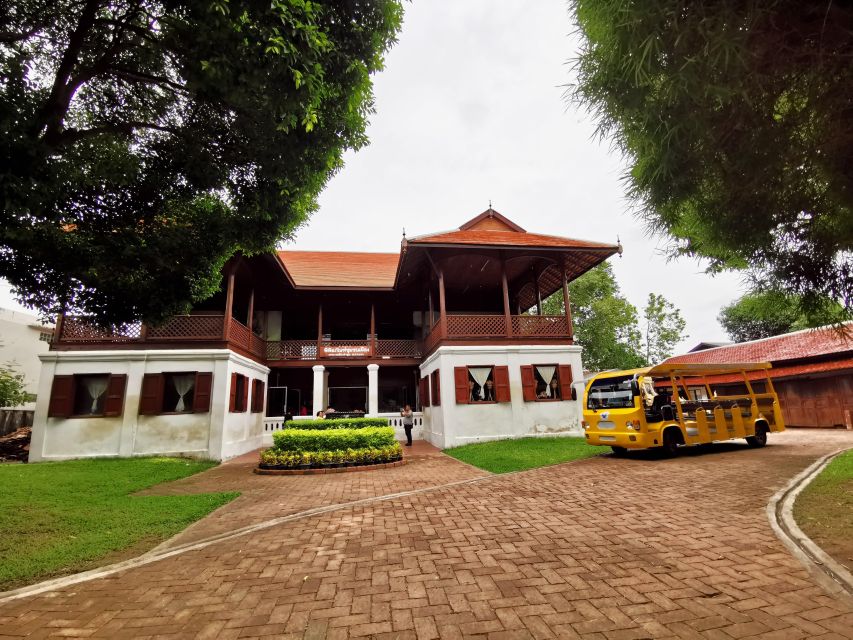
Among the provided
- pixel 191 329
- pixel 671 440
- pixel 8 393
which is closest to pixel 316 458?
pixel 191 329

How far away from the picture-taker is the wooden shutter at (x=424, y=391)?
18.5 metres

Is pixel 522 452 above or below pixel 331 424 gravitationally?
below

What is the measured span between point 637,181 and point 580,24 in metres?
1.76

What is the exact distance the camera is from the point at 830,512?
16.8ft

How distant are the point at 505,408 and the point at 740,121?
1193 cm

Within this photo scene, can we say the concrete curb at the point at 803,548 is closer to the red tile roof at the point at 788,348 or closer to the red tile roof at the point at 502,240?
the red tile roof at the point at 502,240

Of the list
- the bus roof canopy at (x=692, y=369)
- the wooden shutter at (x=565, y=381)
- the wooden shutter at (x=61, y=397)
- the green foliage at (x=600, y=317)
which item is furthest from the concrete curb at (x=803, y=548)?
the green foliage at (x=600, y=317)

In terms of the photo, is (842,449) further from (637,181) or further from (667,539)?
(637,181)

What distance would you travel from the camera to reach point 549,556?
13.6ft

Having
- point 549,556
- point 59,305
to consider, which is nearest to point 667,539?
point 549,556

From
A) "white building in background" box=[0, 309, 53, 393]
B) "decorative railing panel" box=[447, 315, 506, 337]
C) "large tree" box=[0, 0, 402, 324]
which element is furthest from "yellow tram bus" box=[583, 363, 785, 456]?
"white building in background" box=[0, 309, 53, 393]

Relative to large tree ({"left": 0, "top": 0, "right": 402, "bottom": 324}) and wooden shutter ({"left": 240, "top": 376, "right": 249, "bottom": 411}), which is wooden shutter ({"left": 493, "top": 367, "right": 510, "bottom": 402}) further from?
large tree ({"left": 0, "top": 0, "right": 402, "bottom": 324})

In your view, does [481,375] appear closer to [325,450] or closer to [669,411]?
[669,411]

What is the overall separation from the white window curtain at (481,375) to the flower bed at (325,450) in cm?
486
